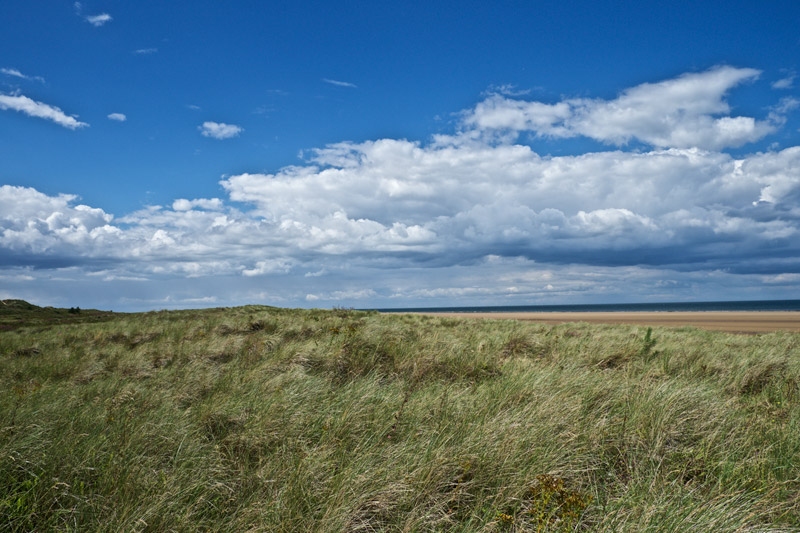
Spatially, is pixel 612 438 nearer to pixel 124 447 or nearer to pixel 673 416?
pixel 673 416

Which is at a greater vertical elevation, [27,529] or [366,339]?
[366,339]

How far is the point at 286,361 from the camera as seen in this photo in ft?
27.0

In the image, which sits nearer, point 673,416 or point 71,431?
point 71,431

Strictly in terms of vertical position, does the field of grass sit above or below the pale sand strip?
above

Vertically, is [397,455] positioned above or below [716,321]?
above

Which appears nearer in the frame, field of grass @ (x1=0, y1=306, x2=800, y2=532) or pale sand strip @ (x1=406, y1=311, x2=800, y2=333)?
field of grass @ (x1=0, y1=306, x2=800, y2=532)

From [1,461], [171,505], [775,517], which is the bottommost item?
[775,517]

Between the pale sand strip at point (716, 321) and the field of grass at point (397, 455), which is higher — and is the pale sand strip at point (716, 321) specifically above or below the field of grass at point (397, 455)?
below

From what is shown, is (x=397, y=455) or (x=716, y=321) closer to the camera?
(x=397, y=455)

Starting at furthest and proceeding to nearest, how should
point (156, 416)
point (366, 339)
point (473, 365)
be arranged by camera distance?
point (366, 339) < point (473, 365) < point (156, 416)

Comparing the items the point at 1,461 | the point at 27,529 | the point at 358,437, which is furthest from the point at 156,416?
the point at 358,437

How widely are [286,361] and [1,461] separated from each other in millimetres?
4873

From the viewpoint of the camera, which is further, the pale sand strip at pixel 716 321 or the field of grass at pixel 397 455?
the pale sand strip at pixel 716 321

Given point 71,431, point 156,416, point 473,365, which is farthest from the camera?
point 473,365
